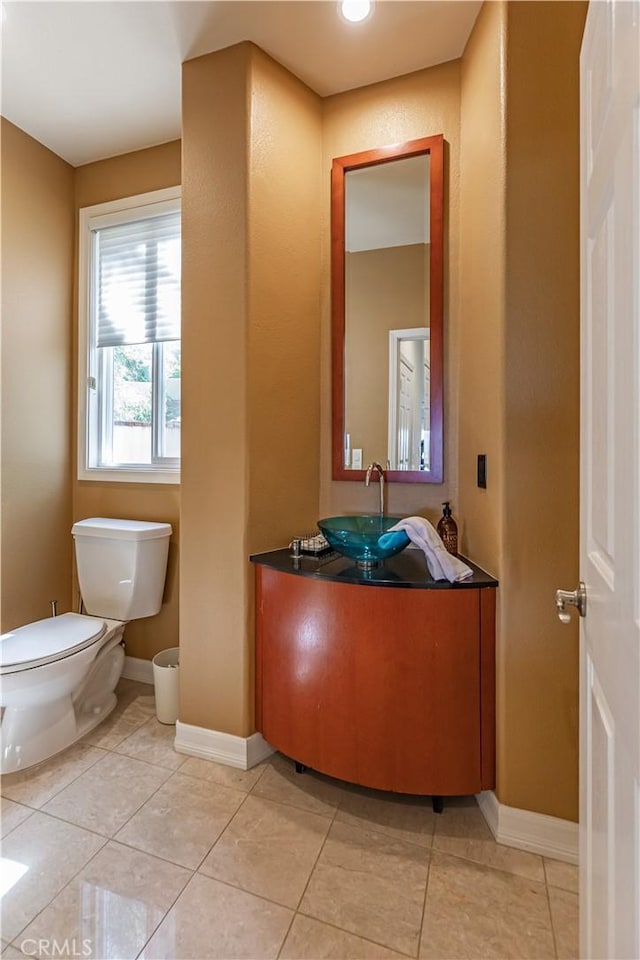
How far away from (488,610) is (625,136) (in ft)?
3.99

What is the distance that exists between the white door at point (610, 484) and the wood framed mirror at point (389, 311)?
38.6 inches

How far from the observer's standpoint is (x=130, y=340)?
2475 mm

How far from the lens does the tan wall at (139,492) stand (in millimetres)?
2383

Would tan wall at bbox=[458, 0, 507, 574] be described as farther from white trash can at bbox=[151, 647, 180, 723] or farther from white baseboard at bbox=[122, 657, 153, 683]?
white baseboard at bbox=[122, 657, 153, 683]

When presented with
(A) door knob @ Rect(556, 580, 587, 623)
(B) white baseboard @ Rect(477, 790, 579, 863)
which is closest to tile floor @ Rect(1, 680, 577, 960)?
(B) white baseboard @ Rect(477, 790, 579, 863)

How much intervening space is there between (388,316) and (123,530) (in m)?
1.50

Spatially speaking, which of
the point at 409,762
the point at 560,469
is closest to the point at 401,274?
the point at 560,469

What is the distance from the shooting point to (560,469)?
141 centimetres

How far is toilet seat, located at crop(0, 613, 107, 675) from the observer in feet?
5.70

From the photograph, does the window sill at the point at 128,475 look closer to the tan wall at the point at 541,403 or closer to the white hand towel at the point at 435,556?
the white hand towel at the point at 435,556

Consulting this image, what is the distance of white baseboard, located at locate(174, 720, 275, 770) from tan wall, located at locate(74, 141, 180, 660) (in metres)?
0.58

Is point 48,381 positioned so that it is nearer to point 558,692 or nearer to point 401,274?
point 401,274

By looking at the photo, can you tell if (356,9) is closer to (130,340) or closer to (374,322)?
(374,322)

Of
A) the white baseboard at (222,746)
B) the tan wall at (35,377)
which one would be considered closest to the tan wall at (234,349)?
the white baseboard at (222,746)
